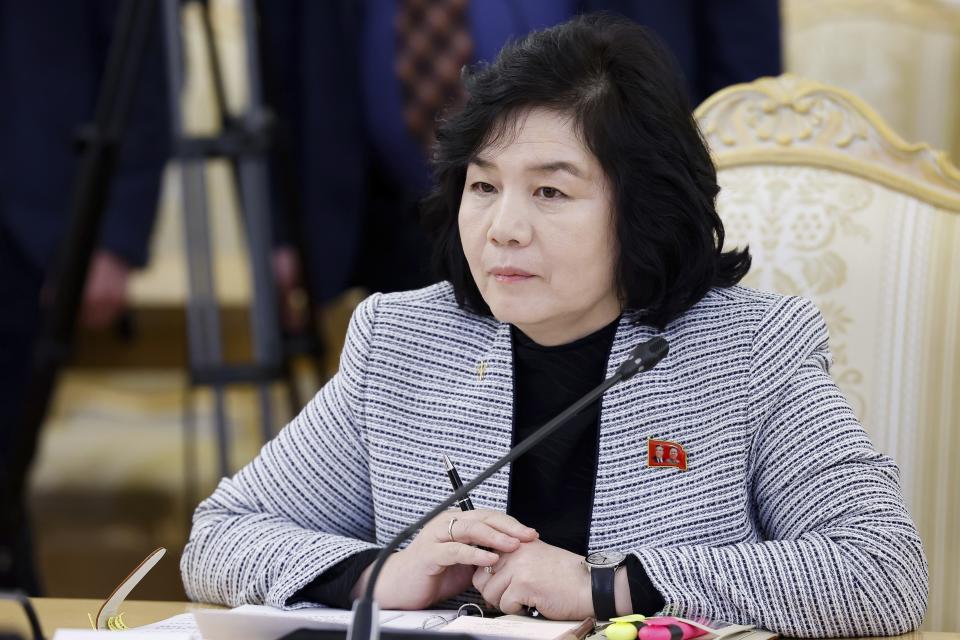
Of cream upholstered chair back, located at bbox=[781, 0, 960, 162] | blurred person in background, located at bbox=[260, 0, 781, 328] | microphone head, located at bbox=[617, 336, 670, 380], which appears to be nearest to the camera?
microphone head, located at bbox=[617, 336, 670, 380]

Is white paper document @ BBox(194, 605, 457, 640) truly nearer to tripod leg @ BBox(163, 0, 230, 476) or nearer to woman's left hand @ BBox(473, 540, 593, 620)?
woman's left hand @ BBox(473, 540, 593, 620)

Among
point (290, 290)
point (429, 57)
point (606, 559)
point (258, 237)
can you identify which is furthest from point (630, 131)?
point (290, 290)

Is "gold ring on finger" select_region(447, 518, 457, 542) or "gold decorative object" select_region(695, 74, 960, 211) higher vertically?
"gold decorative object" select_region(695, 74, 960, 211)

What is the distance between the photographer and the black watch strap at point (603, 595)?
1157 millimetres

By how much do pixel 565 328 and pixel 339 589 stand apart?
1.15 feet

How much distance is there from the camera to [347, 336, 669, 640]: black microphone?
3.02 feet

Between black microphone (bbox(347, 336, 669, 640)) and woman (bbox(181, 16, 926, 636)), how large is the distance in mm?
154

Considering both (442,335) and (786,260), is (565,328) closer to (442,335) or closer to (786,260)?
(442,335)

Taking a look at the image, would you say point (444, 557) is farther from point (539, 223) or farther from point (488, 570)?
point (539, 223)

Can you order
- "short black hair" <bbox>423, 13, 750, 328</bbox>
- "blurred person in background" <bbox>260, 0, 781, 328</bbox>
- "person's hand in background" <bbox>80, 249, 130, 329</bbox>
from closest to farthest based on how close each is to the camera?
1. "short black hair" <bbox>423, 13, 750, 328</bbox>
2. "blurred person in background" <bbox>260, 0, 781, 328</bbox>
3. "person's hand in background" <bbox>80, 249, 130, 329</bbox>

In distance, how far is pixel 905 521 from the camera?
1.21m

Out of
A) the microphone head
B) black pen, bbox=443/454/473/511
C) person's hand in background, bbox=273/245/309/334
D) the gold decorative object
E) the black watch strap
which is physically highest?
the gold decorative object

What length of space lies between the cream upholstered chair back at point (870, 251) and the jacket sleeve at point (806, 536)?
0.86 ft

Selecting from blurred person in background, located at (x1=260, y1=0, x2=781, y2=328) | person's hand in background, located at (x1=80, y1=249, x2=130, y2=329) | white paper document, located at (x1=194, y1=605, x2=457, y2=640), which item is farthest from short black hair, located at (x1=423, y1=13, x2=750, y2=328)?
person's hand in background, located at (x1=80, y1=249, x2=130, y2=329)
